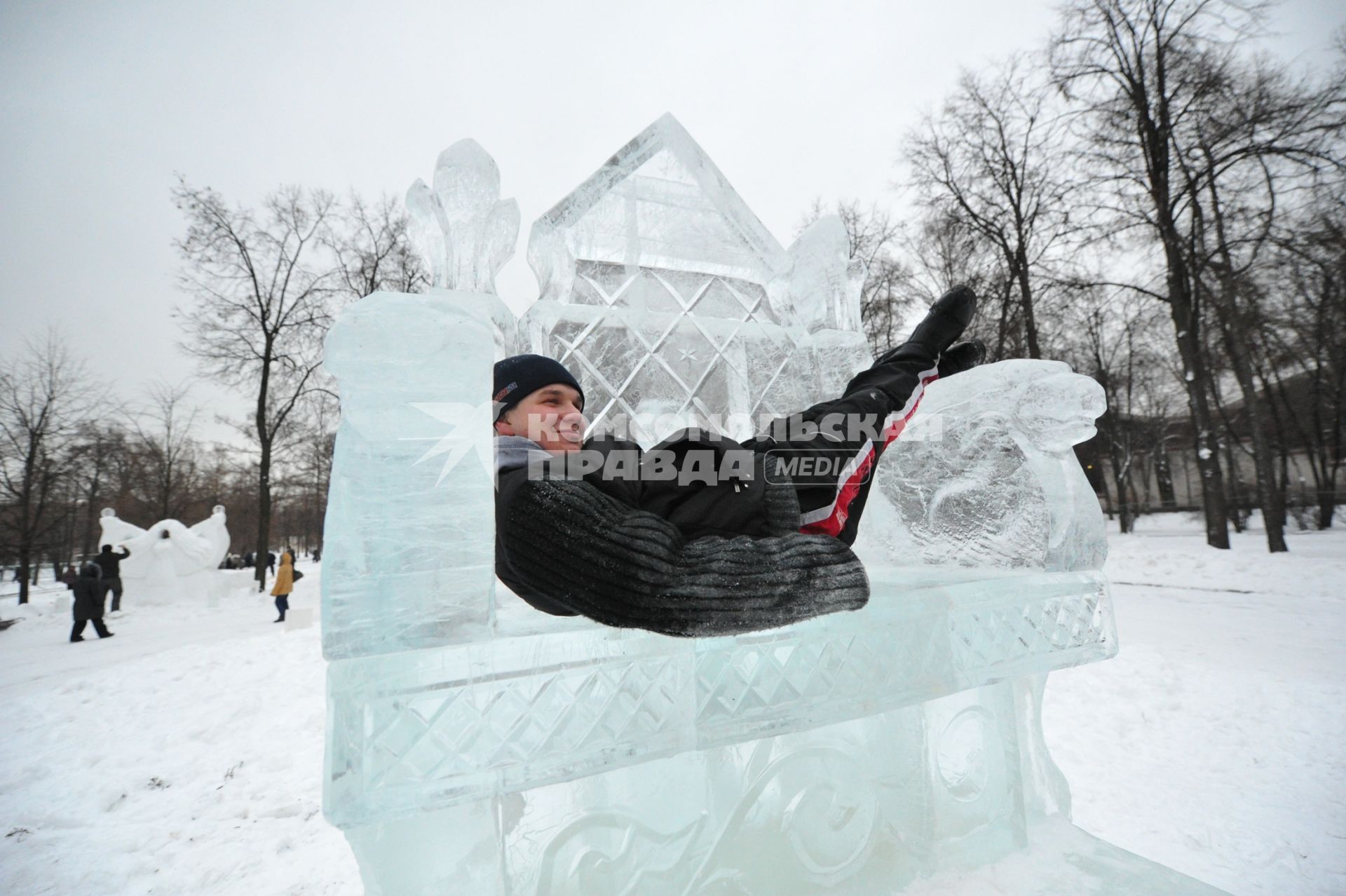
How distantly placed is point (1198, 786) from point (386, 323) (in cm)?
339

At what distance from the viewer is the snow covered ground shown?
200 cm

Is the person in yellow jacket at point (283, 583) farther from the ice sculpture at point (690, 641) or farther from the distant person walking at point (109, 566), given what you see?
the ice sculpture at point (690, 641)

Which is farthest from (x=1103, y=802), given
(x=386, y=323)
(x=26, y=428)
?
(x=26, y=428)

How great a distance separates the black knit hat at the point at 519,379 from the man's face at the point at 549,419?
0.01 metres

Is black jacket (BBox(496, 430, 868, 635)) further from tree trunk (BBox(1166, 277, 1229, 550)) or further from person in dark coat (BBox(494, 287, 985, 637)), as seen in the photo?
tree trunk (BBox(1166, 277, 1229, 550))

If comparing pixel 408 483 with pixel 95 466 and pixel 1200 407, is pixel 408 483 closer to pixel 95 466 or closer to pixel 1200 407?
pixel 1200 407

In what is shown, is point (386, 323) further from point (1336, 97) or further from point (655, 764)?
point (1336, 97)

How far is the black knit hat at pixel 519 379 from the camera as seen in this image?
1.57 meters

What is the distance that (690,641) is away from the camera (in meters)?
1.05

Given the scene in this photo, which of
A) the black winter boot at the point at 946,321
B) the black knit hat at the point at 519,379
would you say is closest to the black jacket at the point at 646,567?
the black knit hat at the point at 519,379

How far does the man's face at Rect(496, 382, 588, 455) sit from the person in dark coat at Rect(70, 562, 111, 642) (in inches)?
415

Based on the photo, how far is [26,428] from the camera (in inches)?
495

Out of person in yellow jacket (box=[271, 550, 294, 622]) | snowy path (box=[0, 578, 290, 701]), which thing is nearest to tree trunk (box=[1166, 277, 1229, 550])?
snowy path (box=[0, 578, 290, 701])

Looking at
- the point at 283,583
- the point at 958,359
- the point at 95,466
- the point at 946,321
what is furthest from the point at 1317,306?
the point at 95,466
